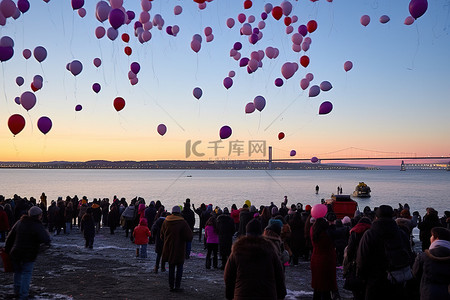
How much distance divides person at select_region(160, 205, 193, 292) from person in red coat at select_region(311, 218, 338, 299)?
248 cm

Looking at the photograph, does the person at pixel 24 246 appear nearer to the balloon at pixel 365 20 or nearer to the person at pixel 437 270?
the person at pixel 437 270

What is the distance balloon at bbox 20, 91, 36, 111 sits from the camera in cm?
1343

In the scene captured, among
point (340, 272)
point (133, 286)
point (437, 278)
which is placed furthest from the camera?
point (340, 272)

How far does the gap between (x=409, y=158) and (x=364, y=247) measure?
171 meters

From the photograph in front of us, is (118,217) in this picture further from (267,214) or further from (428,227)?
(428,227)

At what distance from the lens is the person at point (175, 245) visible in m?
7.80

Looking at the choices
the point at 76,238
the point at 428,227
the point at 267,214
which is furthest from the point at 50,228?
the point at 428,227

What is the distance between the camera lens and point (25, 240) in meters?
6.80

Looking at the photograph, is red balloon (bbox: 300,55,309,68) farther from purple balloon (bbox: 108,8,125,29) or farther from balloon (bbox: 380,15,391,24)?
purple balloon (bbox: 108,8,125,29)

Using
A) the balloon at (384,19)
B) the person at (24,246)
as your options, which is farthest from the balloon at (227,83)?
the person at (24,246)

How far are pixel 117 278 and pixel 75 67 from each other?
897 centimetres

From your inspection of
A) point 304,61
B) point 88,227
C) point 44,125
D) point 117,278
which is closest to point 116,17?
point 44,125

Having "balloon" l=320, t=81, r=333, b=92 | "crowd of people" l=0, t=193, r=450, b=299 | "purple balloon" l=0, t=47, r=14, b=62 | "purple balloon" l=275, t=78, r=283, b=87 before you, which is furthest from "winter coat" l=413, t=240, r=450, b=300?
"purple balloon" l=0, t=47, r=14, b=62

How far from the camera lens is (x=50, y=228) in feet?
58.9
